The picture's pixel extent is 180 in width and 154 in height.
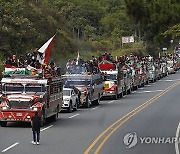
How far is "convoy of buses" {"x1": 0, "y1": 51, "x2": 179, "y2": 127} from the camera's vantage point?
23.8 metres

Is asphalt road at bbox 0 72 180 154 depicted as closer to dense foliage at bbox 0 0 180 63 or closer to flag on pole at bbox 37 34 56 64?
flag on pole at bbox 37 34 56 64

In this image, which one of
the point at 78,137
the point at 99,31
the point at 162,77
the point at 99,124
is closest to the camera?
the point at 78,137

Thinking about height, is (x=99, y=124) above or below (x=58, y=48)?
below

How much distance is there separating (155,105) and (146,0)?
58.1 ft

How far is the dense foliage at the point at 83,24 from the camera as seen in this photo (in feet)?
65.0

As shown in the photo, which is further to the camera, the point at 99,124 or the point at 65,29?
the point at 65,29

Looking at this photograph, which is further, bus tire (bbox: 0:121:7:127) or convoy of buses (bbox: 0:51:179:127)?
bus tire (bbox: 0:121:7:127)

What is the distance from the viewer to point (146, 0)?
67.8 feet

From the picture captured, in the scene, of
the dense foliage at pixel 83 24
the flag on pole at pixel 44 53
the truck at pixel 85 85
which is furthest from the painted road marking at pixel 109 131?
the flag on pole at pixel 44 53

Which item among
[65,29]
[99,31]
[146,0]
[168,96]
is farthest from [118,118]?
[99,31]

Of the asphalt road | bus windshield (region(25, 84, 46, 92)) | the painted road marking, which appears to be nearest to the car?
Result: the asphalt road

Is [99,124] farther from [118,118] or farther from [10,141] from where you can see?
[10,141]

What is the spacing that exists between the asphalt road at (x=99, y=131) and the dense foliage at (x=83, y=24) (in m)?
3.83

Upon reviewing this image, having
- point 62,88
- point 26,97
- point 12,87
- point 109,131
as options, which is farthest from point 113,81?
point 109,131
